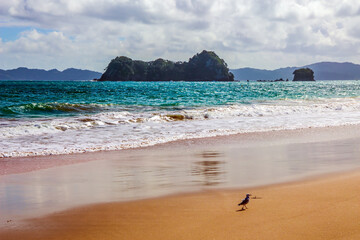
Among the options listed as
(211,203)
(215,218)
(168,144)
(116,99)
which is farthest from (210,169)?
(116,99)

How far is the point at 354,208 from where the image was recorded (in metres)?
4.89

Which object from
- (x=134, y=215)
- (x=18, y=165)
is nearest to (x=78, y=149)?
(x=18, y=165)

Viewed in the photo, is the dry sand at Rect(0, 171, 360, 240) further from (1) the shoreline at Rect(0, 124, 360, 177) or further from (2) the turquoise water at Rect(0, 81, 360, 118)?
(2) the turquoise water at Rect(0, 81, 360, 118)

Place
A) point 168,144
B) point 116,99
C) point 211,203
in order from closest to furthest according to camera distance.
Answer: point 211,203 < point 168,144 < point 116,99

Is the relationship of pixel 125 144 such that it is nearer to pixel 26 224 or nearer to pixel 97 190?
pixel 97 190

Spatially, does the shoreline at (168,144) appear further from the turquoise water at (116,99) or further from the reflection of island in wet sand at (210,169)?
the turquoise water at (116,99)

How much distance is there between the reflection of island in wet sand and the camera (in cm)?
683

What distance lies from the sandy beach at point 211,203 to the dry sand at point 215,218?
0.04 ft

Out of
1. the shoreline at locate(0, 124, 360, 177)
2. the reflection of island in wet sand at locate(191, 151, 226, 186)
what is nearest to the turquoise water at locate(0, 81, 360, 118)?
the shoreline at locate(0, 124, 360, 177)

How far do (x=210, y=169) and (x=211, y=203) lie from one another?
7.85 feet

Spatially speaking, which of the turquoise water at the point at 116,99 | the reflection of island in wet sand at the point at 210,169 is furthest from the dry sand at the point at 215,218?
the turquoise water at the point at 116,99

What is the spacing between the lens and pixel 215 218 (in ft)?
15.7

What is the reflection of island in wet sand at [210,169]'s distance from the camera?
22.4 ft

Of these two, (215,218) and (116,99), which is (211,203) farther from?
(116,99)
